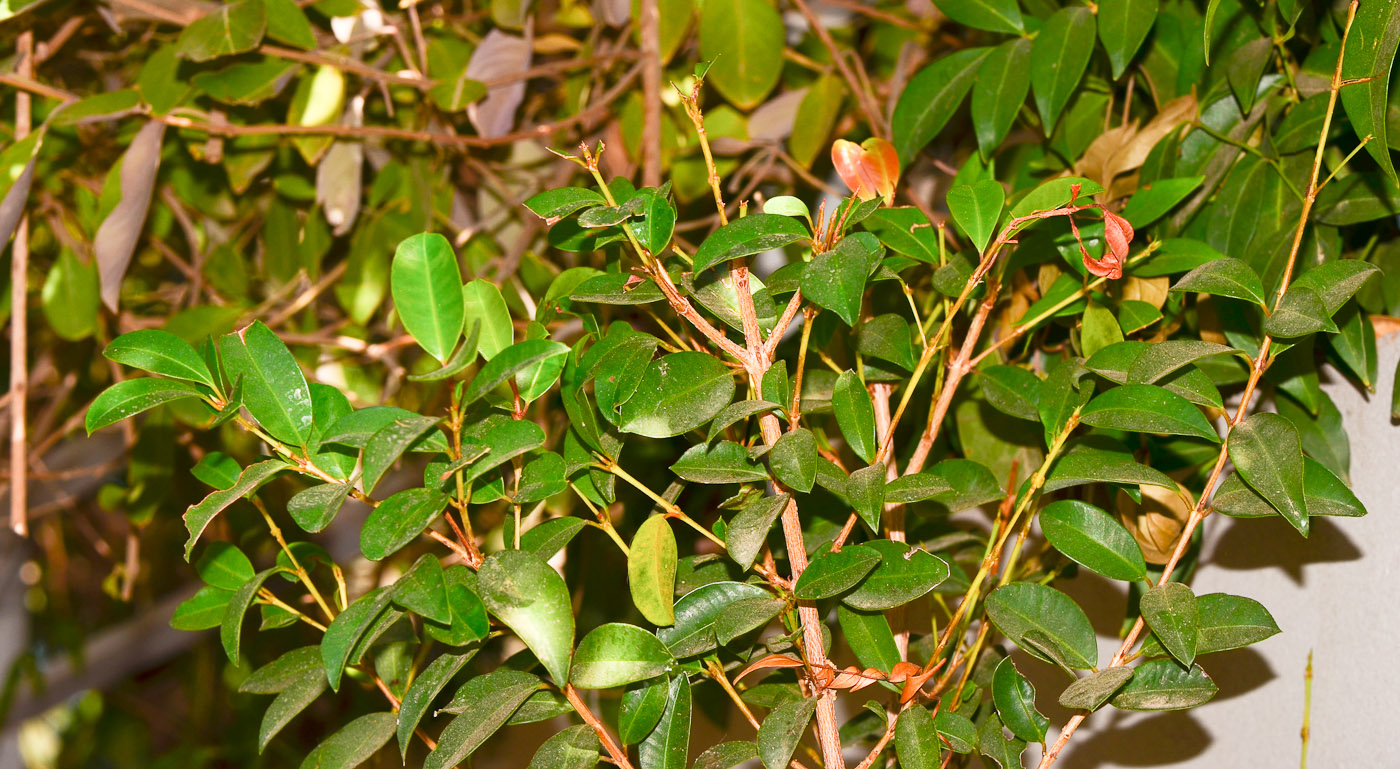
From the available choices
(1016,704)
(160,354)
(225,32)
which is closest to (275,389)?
(160,354)

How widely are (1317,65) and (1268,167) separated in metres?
0.06

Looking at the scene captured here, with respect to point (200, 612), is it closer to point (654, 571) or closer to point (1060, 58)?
point (654, 571)

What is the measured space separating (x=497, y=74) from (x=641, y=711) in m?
0.62

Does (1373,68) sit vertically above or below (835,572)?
above

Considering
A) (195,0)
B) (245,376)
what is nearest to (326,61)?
(195,0)

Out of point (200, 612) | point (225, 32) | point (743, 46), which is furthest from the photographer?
point (743, 46)

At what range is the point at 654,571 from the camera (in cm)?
43

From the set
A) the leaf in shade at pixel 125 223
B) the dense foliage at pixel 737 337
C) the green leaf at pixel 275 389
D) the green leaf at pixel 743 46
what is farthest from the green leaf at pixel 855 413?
the leaf in shade at pixel 125 223

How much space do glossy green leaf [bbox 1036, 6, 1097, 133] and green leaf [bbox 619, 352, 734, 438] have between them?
0.99 ft

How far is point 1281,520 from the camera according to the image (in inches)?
24.8

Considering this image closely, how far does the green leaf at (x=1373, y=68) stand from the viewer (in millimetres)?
441

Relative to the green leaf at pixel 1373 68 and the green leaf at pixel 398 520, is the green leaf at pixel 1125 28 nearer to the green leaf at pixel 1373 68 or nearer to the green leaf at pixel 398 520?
the green leaf at pixel 1373 68

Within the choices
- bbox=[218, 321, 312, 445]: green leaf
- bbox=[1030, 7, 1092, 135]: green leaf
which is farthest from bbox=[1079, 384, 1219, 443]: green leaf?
bbox=[218, 321, 312, 445]: green leaf

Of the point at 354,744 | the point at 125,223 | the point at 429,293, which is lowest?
the point at 354,744
